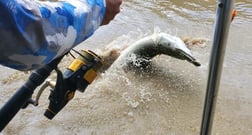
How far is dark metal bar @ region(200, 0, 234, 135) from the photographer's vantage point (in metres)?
0.94

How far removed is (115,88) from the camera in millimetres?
2504

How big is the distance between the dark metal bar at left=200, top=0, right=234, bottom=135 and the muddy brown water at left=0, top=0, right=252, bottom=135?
986 mm

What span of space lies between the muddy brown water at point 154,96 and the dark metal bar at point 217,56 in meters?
0.99

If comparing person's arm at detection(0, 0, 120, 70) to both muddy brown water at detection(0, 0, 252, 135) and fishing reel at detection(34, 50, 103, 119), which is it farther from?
muddy brown water at detection(0, 0, 252, 135)

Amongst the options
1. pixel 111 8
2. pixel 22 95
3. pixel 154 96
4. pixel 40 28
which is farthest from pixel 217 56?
pixel 154 96

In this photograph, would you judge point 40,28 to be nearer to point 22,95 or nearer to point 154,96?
point 22,95

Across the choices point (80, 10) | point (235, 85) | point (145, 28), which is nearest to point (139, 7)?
point (145, 28)

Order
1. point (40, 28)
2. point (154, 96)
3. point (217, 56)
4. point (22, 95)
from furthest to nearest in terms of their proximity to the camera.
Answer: point (154, 96), point (22, 95), point (217, 56), point (40, 28)

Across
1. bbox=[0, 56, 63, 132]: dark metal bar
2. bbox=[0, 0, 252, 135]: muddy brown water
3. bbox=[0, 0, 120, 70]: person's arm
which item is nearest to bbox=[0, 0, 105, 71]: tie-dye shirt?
bbox=[0, 0, 120, 70]: person's arm

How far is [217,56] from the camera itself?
1009 mm

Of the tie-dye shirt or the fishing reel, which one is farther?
the fishing reel

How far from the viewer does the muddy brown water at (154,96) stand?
2.13 metres

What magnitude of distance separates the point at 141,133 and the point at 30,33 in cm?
146

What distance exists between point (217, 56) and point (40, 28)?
0.49 metres
